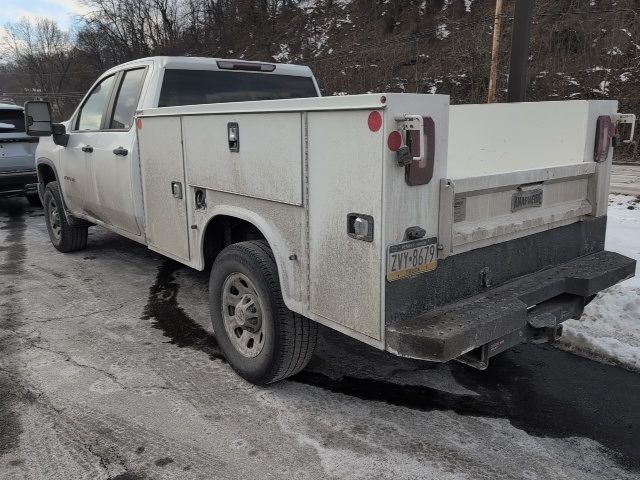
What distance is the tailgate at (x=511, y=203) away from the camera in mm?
2789

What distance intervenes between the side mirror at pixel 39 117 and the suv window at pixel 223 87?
6.14ft

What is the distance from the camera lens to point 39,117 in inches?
231

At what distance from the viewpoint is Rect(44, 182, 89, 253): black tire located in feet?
22.1

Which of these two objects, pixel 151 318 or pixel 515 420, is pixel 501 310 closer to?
pixel 515 420

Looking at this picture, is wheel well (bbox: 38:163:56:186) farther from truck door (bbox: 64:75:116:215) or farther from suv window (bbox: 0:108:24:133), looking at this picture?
suv window (bbox: 0:108:24:133)

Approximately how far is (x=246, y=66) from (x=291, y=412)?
3330mm

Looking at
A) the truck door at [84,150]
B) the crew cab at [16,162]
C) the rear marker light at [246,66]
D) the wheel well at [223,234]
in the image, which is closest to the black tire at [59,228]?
the truck door at [84,150]

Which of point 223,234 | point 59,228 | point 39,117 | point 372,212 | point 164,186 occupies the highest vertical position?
point 39,117

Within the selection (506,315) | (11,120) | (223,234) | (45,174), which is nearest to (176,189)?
(223,234)

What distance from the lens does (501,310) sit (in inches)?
111

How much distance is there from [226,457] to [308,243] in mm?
1176

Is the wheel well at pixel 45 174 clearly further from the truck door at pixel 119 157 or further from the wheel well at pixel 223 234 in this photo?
the wheel well at pixel 223 234

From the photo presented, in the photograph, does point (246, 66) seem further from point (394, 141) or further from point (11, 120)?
point (11, 120)

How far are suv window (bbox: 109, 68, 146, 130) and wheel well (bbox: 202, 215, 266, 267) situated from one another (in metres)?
1.51
